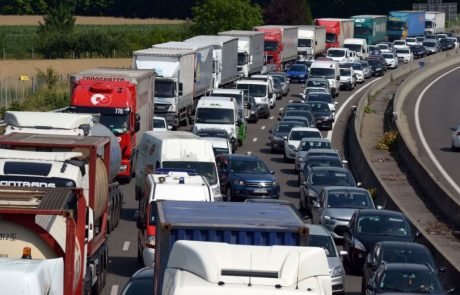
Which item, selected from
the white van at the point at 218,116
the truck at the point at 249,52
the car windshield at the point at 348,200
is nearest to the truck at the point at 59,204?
the car windshield at the point at 348,200

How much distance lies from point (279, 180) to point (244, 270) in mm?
31111

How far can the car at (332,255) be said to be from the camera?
80.1 feet

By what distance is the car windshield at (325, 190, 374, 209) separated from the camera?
3269 centimetres

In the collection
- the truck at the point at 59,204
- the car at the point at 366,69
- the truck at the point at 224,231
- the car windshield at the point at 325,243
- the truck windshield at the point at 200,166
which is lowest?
the car at the point at 366,69

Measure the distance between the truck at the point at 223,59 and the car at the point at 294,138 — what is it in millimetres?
16519

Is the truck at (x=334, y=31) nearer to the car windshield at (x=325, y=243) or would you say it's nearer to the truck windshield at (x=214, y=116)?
the truck windshield at (x=214, y=116)

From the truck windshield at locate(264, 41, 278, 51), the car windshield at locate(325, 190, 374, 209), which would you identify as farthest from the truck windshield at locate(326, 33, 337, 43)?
the car windshield at locate(325, 190, 374, 209)

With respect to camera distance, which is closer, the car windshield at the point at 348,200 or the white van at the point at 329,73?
the car windshield at the point at 348,200

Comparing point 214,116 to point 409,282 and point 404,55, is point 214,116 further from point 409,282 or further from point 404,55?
point 404,55

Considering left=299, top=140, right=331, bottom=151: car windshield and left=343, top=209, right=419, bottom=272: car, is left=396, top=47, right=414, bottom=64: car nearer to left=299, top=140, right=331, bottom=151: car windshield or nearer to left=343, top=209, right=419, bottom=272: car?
left=299, top=140, right=331, bottom=151: car windshield

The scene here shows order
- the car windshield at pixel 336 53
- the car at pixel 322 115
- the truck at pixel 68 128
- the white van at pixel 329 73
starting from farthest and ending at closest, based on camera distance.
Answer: the car windshield at pixel 336 53
the white van at pixel 329 73
the car at pixel 322 115
the truck at pixel 68 128

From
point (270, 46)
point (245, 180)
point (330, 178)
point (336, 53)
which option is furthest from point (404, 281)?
point (336, 53)

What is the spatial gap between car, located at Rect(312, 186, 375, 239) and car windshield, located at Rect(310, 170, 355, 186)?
2632 millimetres

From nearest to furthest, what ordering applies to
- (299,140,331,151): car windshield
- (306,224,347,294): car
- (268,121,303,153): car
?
(306,224,347,294): car
(299,140,331,151): car windshield
(268,121,303,153): car
